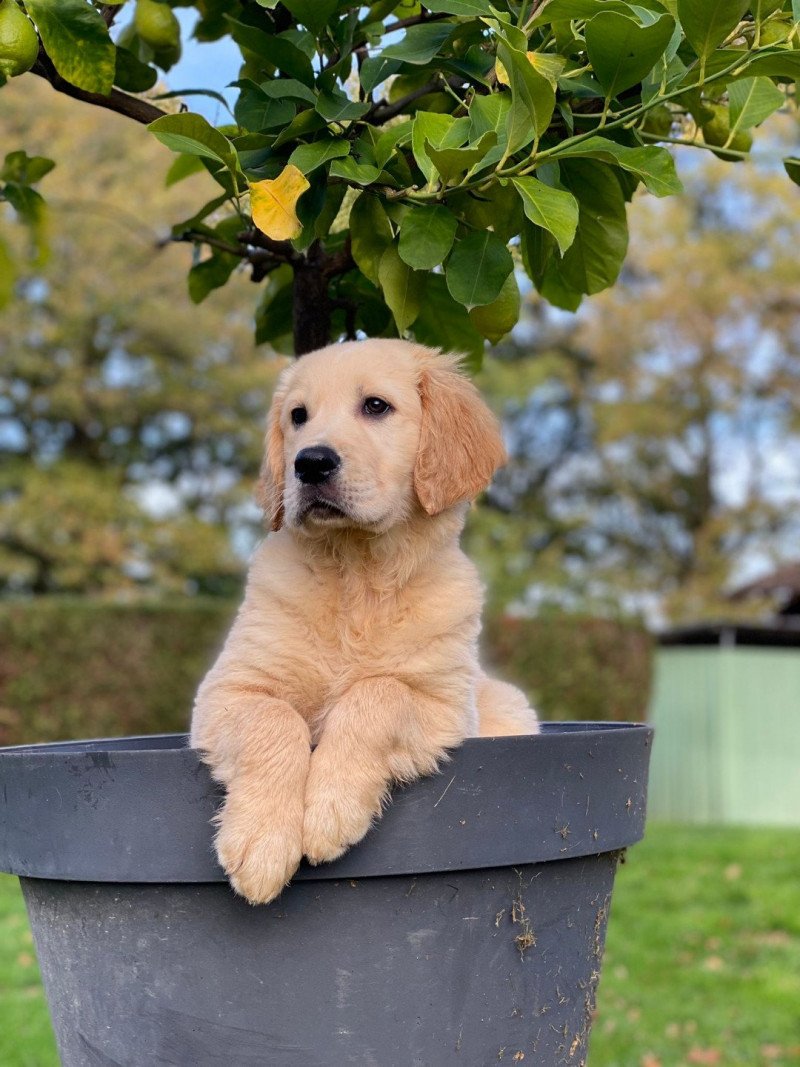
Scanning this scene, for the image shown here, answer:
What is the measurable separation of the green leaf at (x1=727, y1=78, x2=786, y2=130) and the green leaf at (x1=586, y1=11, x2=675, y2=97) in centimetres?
37

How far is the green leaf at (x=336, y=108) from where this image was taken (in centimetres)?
190

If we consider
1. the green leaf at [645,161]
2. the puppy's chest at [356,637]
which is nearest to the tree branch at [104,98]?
the green leaf at [645,161]

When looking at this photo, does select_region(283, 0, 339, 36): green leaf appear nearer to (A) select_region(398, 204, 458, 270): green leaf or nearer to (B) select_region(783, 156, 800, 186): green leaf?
(A) select_region(398, 204, 458, 270): green leaf

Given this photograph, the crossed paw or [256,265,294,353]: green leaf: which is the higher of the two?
[256,265,294,353]: green leaf

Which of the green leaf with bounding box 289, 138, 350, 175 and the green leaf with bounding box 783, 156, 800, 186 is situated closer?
the green leaf with bounding box 289, 138, 350, 175

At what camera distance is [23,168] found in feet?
8.84

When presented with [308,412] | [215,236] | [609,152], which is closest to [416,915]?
[308,412]

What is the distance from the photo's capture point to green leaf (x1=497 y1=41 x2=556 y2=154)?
1595 mm

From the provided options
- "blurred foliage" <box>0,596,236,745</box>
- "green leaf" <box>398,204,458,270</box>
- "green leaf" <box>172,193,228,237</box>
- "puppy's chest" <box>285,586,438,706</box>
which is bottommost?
"blurred foliage" <box>0,596,236,745</box>

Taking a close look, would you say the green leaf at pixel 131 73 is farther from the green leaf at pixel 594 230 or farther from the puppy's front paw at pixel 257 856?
the puppy's front paw at pixel 257 856

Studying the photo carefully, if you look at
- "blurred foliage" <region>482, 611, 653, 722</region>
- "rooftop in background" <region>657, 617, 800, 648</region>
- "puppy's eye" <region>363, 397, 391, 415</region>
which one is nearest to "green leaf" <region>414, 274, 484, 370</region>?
"puppy's eye" <region>363, 397, 391, 415</region>

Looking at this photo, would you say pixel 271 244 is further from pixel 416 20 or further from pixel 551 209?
pixel 551 209

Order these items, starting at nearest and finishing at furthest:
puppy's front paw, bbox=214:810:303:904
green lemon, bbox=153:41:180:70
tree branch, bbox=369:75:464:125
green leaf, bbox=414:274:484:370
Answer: puppy's front paw, bbox=214:810:303:904, tree branch, bbox=369:75:464:125, green lemon, bbox=153:41:180:70, green leaf, bbox=414:274:484:370

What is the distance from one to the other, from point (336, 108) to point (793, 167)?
97cm
